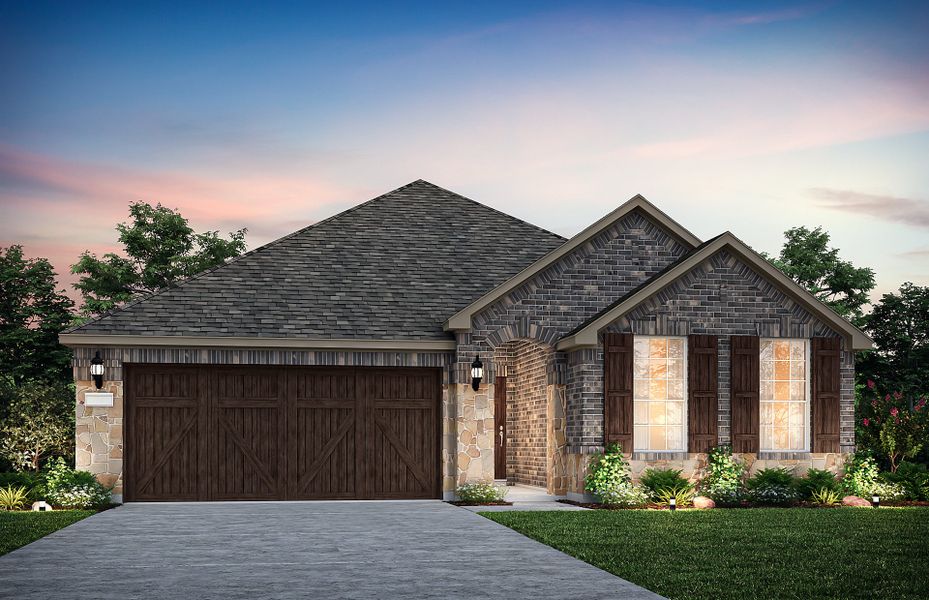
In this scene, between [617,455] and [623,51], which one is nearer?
[617,455]

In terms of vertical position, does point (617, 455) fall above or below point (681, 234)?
below

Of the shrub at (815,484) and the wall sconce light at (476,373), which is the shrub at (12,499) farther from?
the shrub at (815,484)

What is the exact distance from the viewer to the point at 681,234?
20.4 m

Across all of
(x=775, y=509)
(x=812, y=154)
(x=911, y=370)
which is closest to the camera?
(x=775, y=509)

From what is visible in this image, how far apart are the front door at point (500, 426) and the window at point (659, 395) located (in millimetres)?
5524

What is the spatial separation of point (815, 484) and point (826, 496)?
0.27m

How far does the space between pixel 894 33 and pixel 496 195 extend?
36.1 feet

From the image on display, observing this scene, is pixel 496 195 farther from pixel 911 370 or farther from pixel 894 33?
pixel 911 370

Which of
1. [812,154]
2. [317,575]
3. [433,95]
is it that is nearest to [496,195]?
[433,95]

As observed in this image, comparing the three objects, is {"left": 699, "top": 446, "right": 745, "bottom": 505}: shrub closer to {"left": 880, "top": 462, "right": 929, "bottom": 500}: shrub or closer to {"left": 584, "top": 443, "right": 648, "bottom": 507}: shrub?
{"left": 584, "top": 443, "right": 648, "bottom": 507}: shrub

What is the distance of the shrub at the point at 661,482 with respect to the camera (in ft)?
57.5

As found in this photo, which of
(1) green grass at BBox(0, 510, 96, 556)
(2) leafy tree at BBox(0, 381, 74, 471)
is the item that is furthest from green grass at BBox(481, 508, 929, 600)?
(2) leafy tree at BBox(0, 381, 74, 471)

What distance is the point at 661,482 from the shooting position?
57.5 ft

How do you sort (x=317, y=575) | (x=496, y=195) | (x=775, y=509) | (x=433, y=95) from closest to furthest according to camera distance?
(x=317, y=575)
(x=775, y=509)
(x=433, y=95)
(x=496, y=195)
